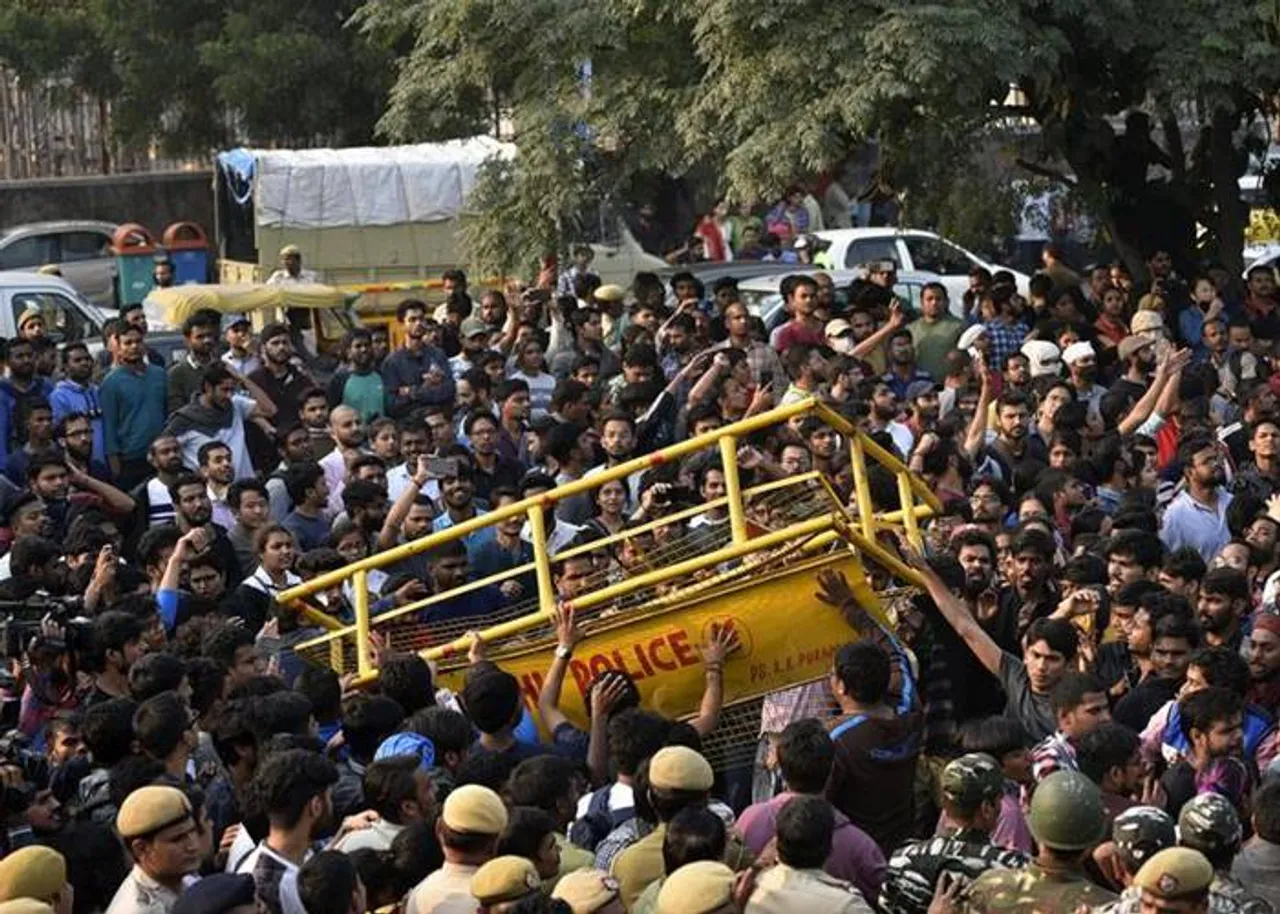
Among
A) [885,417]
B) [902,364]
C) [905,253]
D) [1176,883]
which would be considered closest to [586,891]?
[1176,883]

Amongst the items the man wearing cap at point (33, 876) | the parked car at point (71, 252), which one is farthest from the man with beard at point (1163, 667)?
the parked car at point (71, 252)

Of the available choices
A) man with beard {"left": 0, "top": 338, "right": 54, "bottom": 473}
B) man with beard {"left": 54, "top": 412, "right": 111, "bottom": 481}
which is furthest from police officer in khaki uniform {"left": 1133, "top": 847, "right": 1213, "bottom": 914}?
man with beard {"left": 0, "top": 338, "right": 54, "bottom": 473}

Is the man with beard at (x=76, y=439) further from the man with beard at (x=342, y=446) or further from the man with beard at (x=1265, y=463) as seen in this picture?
the man with beard at (x=1265, y=463)

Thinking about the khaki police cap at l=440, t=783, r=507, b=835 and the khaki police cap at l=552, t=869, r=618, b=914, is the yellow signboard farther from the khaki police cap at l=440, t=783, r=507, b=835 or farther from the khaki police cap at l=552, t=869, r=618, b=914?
the khaki police cap at l=552, t=869, r=618, b=914

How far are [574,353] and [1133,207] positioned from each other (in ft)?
16.7

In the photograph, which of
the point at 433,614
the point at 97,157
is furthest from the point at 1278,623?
the point at 97,157

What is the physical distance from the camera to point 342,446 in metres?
14.8

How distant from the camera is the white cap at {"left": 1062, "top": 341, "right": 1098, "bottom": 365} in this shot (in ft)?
54.0

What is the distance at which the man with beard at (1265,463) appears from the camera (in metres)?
14.1

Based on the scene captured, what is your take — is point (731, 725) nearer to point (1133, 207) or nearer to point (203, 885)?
point (203, 885)

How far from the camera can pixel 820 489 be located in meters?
11.8

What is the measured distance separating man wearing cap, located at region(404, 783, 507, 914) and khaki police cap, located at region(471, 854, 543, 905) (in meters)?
0.31

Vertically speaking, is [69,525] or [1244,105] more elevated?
[1244,105]

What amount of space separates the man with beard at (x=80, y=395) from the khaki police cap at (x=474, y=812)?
7796 millimetres
